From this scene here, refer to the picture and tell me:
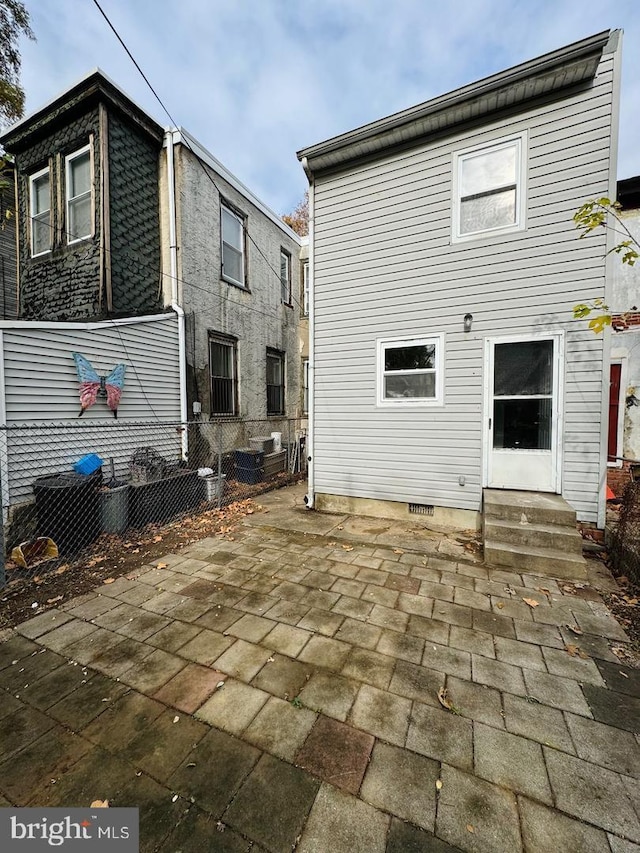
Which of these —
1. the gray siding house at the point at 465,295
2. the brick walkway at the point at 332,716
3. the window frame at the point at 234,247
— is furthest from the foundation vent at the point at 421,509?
the window frame at the point at 234,247

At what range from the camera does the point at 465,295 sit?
4.99 meters

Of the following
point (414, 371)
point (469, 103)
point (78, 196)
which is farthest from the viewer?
point (78, 196)

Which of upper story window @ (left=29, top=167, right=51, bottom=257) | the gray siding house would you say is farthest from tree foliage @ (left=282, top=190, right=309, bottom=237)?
the gray siding house

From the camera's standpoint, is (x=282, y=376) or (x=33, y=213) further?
(x=282, y=376)

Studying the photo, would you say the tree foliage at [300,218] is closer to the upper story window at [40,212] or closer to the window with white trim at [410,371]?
the upper story window at [40,212]

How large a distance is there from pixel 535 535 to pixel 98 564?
5.04m

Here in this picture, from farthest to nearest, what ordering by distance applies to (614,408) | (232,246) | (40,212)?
(232,246)
(40,212)
(614,408)

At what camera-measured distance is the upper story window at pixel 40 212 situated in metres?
7.36

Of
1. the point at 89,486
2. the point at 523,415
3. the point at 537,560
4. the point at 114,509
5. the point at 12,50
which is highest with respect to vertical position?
the point at 12,50

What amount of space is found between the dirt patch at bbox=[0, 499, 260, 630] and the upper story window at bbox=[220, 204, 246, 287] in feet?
19.8

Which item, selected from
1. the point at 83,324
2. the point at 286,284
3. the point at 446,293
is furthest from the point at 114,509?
the point at 286,284

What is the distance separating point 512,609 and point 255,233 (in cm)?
1007

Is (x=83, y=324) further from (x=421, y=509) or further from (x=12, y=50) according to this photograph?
(x=12, y=50)

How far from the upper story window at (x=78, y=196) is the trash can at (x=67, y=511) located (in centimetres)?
485
